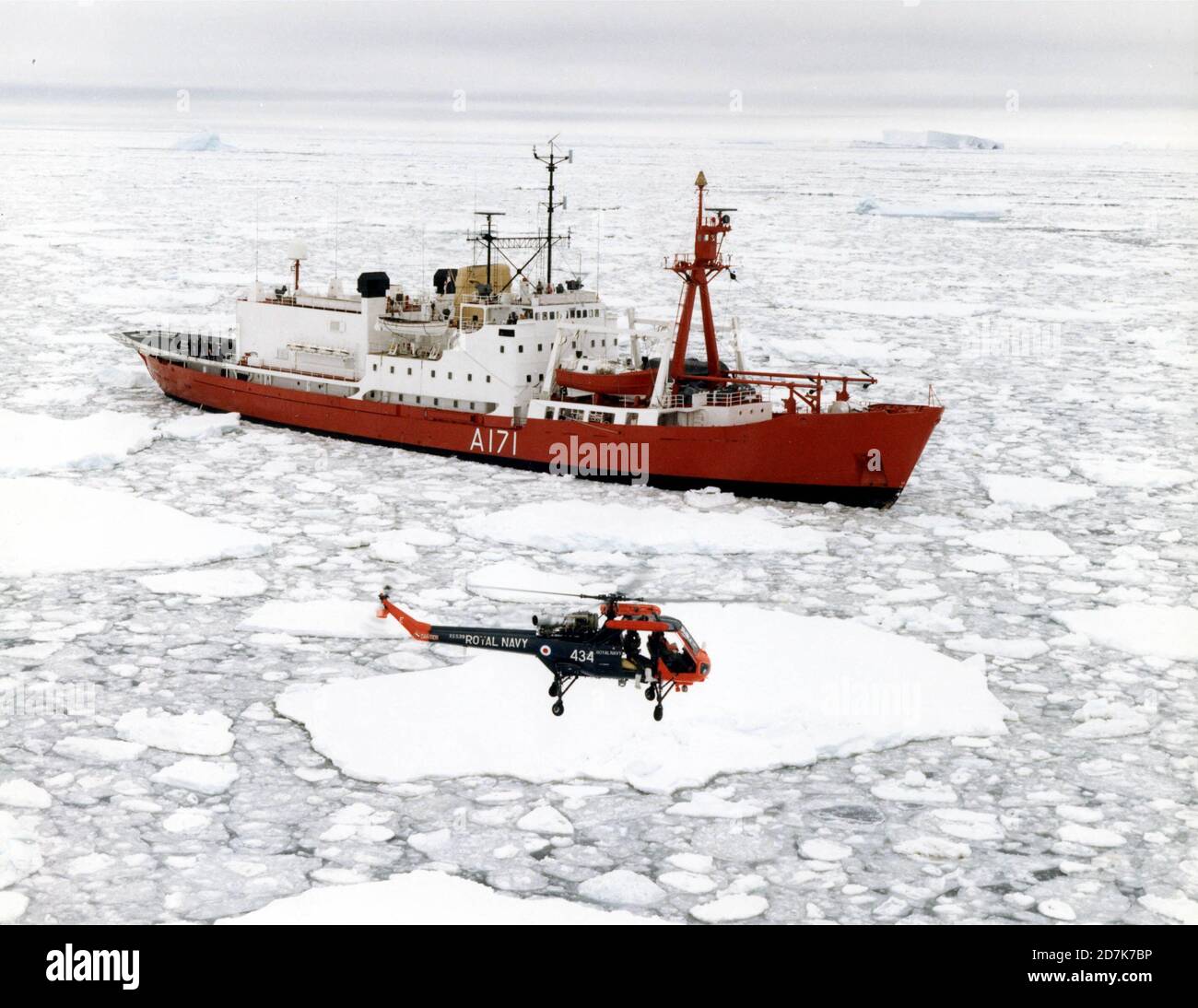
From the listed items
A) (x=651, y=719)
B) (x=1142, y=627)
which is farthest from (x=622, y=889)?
(x=1142, y=627)

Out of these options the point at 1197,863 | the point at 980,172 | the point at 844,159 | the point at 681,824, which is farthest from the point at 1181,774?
the point at 844,159

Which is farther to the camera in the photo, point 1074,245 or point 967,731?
point 1074,245

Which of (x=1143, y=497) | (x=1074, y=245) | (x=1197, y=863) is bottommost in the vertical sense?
(x=1197, y=863)

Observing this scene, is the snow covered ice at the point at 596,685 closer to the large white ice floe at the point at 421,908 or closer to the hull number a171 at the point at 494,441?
the large white ice floe at the point at 421,908

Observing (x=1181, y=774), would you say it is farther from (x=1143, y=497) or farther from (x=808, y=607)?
(x=1143, y=497)

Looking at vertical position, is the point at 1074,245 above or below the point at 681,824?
above

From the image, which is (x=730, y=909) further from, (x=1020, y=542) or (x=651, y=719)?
(x=1020, y=542)

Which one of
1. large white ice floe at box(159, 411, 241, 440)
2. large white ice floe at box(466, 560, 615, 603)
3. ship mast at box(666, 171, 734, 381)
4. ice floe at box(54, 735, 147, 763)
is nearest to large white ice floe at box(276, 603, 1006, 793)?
ice floe at box(54, 735, 147, 763)

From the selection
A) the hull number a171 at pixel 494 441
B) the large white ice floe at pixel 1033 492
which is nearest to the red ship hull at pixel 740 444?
the hull number a171 at pixel 494 441
